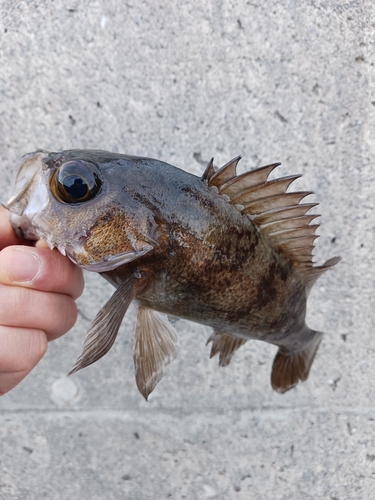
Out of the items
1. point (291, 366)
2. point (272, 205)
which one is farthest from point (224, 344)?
point (272, 205)

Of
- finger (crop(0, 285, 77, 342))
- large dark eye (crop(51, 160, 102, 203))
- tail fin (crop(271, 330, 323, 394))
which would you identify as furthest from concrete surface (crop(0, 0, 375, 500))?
large dark eye (crop(51, 160, 102, 203))

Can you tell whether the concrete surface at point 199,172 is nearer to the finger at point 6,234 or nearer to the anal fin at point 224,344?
the anal fin at point 224,344

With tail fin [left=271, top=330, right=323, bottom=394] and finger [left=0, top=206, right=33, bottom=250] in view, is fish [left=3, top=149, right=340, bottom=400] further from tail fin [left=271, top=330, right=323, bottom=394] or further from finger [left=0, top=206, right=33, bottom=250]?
tail fin [left=271, top=330, right=323, bottom=394]

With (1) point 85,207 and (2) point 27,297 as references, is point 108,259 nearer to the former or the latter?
(1) point 85,207

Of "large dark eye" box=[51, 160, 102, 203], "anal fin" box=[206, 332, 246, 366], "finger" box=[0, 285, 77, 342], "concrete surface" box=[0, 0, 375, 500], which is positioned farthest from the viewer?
"concrete surface" box=[0, 0, 375, 500]

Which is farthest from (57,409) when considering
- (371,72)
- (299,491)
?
(371,72)

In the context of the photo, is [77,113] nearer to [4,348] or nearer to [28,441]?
[4,348]
